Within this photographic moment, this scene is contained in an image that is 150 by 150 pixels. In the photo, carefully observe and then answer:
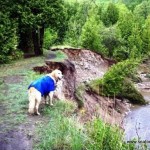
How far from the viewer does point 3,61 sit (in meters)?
28.2

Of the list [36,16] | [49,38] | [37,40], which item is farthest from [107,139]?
[49,38]

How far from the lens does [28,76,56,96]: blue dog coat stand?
1454 centimetres

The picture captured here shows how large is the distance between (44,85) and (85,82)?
797 inches

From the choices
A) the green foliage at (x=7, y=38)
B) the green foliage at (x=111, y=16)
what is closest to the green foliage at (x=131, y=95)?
the green foliage at (x=7, y=38)

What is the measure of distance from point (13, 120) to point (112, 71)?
1954 cm

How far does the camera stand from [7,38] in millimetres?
28594

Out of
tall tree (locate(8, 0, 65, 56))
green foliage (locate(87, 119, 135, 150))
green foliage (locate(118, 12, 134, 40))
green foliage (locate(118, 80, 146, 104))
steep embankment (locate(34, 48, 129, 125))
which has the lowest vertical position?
green foliage (locate(118, 80, 146, 104))

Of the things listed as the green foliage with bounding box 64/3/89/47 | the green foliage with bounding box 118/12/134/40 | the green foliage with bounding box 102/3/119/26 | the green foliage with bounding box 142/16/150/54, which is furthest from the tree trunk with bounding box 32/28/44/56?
the green foliage with bounding box 102/3/119/26

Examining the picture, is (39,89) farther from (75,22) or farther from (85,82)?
(75,22)

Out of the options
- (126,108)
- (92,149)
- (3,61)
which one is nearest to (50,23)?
(3,61)

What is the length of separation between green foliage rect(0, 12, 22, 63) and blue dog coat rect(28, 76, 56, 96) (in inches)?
515

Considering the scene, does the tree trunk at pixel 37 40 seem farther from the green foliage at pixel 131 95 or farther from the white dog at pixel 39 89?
the white dog at pixel 39 89

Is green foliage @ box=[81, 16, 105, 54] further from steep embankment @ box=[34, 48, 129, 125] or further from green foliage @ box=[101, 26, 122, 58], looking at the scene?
steep embankment @ box=[34, 48, 129, 125]

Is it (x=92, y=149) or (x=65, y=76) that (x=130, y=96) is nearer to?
(x=65, y=76)
